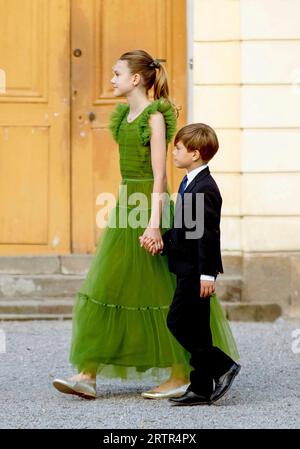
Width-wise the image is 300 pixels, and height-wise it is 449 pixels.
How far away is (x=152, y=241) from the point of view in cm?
660

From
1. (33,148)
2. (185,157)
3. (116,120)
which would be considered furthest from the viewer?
(33,148)

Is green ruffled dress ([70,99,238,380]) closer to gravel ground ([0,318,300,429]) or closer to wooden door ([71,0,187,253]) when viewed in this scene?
gravel ground ([0,318,300,429])

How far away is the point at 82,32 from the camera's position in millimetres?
10203

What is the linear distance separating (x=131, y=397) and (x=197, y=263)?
2.85 ft

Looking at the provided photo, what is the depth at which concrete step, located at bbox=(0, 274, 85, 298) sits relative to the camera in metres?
9.87

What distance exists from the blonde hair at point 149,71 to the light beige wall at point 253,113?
3.03 meters

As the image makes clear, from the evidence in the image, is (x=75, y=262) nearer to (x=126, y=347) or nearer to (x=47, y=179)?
(x=47, y=179)

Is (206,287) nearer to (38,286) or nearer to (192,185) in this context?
(192,185)

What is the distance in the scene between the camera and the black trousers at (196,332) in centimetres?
646

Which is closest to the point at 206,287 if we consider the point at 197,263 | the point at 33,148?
the point at 197,263

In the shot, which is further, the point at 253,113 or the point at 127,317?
the point at 253,113
